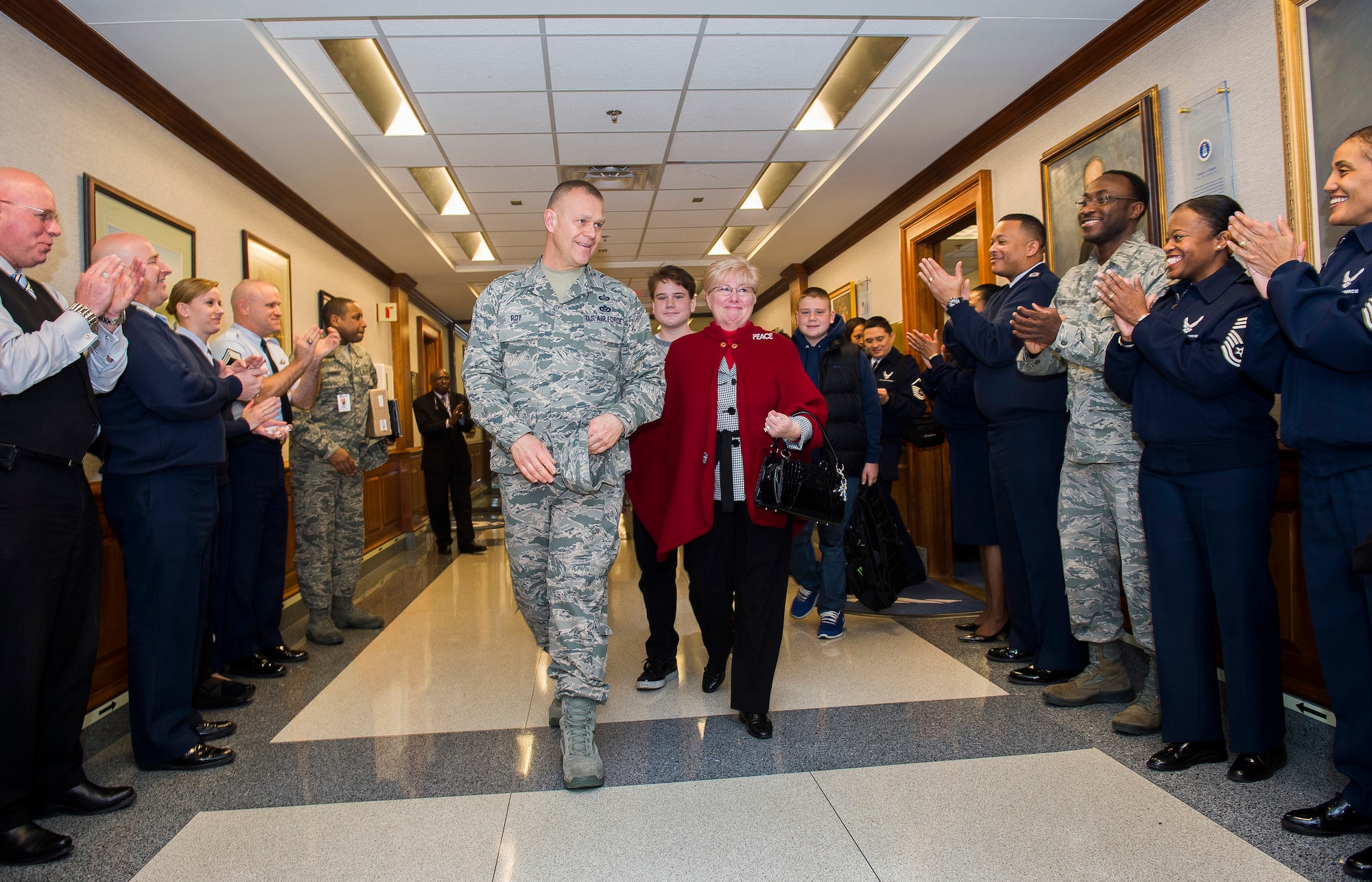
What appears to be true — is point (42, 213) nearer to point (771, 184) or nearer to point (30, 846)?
point (30, 846)

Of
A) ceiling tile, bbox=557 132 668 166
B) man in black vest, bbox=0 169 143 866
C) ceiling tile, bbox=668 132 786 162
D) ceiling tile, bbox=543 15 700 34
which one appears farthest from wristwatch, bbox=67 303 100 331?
ceiling tile, bbox=668 132 786 162

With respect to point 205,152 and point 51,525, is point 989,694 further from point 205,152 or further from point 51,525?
point 205,152

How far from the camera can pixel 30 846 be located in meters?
1.82

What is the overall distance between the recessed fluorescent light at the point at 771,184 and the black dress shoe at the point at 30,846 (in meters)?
5.37

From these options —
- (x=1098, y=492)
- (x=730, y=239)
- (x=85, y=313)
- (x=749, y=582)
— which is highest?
(x=730, y=239)

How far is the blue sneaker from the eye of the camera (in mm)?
4137

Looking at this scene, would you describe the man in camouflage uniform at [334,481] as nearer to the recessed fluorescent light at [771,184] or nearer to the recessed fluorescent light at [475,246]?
the recessed fluorescent light at [771,184]

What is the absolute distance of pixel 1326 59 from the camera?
260 centimetres

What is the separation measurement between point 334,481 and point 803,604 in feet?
8.39

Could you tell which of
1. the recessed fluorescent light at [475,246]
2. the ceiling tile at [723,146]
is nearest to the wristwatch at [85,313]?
the ceiling tile at [723,146]

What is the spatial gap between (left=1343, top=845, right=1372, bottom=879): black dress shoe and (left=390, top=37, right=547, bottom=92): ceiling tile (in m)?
4.13

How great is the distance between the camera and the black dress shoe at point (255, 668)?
3307mm

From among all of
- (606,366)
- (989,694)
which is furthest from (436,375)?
(989,694)

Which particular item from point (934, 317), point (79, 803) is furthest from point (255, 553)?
point (934, 317)
